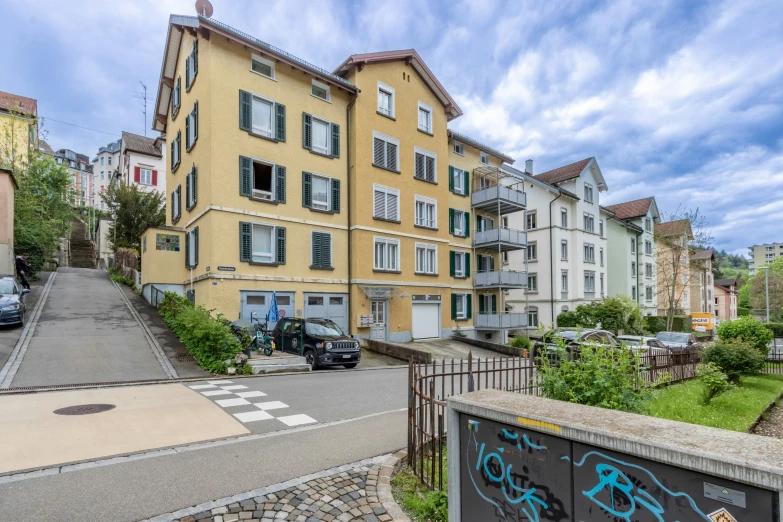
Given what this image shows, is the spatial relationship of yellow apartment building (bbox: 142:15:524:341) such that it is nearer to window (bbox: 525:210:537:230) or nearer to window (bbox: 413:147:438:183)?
window (bbox: 413:147:438:183)

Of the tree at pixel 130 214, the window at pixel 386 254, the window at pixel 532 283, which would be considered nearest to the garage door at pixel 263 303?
the window at pixel 386 254

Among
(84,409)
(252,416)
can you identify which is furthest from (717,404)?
(84,409)

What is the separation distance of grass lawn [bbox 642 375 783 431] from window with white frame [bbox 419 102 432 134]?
19.1m

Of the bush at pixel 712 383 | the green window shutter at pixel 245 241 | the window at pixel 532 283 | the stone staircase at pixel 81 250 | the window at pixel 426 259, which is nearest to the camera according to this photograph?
the bush at pixel 712 383

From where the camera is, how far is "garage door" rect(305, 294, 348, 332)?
69.2 ft

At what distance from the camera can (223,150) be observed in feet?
61.7

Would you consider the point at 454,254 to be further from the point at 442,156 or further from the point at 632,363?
A: the point at 632,363

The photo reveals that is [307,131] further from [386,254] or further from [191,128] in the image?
[386,254]

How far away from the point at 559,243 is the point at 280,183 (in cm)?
2377

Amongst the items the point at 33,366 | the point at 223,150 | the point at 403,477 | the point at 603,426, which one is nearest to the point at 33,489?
the point at 403,477

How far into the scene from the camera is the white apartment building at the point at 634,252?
4344 centimetres

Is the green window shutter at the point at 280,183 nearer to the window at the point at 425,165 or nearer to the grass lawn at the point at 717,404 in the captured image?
the window at the point at 425,165

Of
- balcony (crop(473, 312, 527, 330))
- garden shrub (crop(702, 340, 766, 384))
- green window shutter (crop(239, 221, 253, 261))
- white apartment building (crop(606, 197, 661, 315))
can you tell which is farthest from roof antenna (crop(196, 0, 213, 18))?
white apartment building (crop(606, 197, 661, 315))

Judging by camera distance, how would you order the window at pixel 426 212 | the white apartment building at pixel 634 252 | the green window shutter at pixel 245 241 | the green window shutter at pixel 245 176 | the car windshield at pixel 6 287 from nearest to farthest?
the car windshield at pixel 6 287, the green window shutter at pixel 245 241, the green window shutter at pixel 245 176, the window at pixel 426 212, the white apartment building at pixel 634 252
